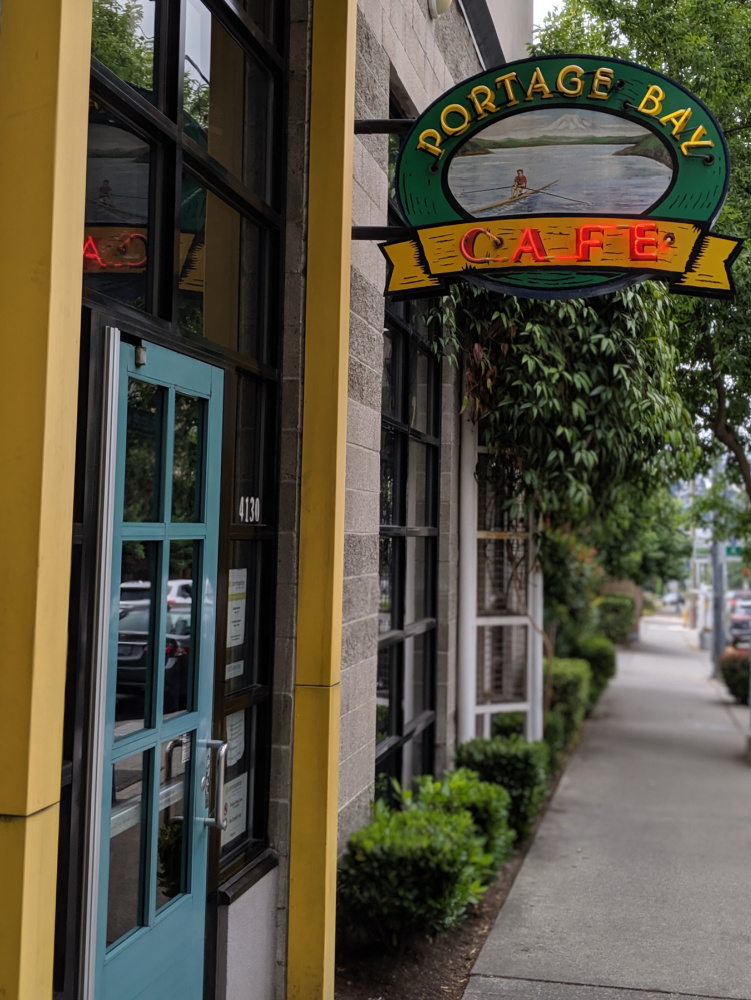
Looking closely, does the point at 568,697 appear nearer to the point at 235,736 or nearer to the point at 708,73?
the point at 708,73

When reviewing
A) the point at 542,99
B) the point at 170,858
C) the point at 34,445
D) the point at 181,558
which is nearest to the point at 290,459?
the point at 181,558

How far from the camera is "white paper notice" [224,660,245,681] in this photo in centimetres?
389

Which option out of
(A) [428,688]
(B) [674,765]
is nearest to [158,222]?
(A) [428,688]

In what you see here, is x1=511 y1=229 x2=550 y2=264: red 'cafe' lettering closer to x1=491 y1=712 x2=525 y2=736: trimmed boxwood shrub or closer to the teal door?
the teal door

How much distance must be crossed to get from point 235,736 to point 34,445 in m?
2.07

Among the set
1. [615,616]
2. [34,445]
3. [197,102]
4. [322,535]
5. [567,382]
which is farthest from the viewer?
[615,616]

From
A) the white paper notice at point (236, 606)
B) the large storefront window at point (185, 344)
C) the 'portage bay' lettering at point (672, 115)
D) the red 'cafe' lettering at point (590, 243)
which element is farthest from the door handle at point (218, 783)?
the 'portage bay' lettering at point (672, 115)

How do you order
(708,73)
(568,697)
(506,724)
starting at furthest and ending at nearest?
(568,697)
(506,724)
(708,73)

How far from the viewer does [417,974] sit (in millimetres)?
4934

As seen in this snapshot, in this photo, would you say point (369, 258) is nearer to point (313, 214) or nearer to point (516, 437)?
point (313, 214)

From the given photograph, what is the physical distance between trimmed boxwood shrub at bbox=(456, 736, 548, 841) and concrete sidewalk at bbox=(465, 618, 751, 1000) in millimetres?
407

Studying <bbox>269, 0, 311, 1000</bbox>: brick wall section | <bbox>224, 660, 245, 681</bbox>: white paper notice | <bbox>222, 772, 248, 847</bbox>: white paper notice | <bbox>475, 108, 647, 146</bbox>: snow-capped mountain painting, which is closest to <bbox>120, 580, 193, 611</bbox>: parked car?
<bbox>224, 660, 245, 681</bbox>: white paper notice

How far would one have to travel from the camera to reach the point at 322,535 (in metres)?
4.10

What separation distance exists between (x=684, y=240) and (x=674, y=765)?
8.92m
